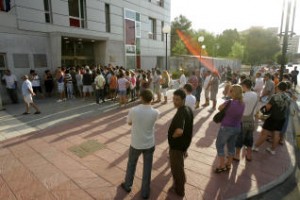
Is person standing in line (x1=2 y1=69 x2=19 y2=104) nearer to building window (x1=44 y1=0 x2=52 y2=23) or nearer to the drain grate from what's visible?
building window (x1=44 y1=0 x2=52 y2=23)

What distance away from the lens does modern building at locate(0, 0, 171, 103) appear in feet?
36.7

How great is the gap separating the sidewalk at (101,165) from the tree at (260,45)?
5773cm

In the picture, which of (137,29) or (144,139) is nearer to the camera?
(144,139)

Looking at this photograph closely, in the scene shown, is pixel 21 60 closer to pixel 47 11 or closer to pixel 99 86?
pixel 47 11

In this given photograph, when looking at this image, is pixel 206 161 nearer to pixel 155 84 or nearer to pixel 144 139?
pixel 144 139

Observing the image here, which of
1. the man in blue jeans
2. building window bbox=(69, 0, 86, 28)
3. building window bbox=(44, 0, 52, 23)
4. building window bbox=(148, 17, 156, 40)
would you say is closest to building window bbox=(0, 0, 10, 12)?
building window bbox=(44, 0, 52, 23)

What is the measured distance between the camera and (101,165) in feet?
15.6

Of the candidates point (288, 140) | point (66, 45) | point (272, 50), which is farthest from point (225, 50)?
point (288, 140)

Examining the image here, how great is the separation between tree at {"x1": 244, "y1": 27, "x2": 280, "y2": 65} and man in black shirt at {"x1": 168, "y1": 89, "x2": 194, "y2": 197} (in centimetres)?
6154

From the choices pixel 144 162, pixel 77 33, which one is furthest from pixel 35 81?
pixel 144 162

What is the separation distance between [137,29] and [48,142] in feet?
52.1

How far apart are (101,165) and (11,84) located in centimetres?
829

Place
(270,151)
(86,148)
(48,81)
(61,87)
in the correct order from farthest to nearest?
(48,81) < (61,87) < (86,148) < (270,151)

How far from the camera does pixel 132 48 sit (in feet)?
63.3
